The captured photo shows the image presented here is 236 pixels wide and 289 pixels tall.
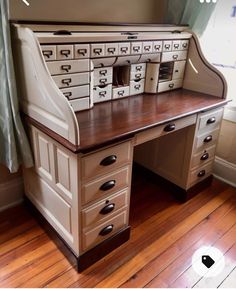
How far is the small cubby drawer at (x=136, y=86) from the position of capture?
2.00 meters

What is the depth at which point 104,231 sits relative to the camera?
1.59m

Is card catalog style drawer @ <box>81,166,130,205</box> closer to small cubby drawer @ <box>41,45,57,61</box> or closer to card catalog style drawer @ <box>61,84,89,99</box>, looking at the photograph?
card catalog style drawer @ <box>61,84,89,99</box>

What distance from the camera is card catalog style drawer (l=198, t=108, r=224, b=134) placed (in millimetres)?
1954

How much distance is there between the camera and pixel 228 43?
2.22 m

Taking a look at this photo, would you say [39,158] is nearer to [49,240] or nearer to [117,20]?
[49,240]

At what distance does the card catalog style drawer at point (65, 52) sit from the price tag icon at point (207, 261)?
1.43m

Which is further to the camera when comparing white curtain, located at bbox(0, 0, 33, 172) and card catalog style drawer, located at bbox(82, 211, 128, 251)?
card catalog style drawer, located at bbox(82, 211, 128, 251)

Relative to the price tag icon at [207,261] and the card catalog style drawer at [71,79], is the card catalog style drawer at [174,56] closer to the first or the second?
the card catalog style drawer at [71,79]

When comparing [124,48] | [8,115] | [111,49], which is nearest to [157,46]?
[124,48]

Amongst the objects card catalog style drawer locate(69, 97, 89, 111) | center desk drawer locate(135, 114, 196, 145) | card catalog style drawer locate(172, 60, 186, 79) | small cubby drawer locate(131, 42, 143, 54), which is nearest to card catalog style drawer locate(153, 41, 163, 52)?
small cubby drawer locate(131, 42, 143, 54)

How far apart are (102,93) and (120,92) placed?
16 cm

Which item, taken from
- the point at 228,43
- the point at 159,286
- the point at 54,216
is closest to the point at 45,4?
the point at 54,216

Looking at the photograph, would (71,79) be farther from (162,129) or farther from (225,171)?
(225,171)

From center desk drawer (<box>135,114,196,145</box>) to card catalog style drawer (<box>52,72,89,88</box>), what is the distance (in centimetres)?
47
